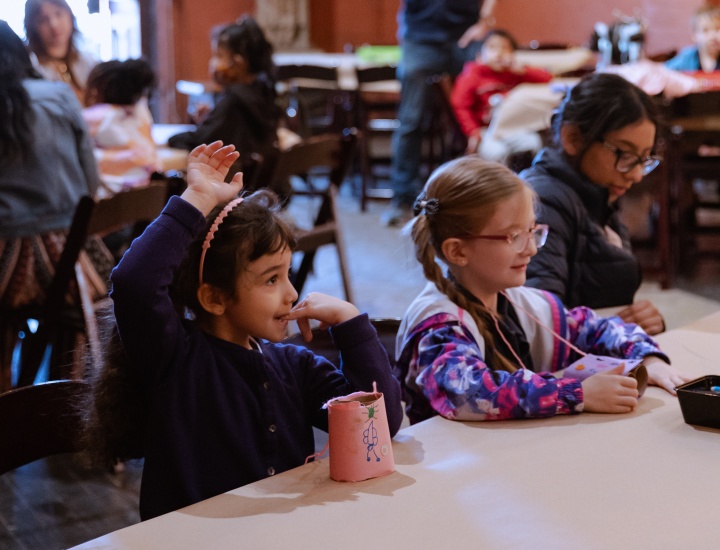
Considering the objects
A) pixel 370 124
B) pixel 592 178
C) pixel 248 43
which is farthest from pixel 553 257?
pixel 370 124

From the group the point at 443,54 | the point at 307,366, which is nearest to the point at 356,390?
the point at 307,366

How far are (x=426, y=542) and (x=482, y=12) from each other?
248 inches

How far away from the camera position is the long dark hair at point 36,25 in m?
4.08

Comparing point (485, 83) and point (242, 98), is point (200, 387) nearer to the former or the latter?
point (242, 98)

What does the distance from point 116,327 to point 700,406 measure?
88 cm

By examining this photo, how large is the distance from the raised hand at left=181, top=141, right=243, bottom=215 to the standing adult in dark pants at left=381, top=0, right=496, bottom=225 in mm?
5325

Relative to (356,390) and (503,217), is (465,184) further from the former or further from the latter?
(356,390)

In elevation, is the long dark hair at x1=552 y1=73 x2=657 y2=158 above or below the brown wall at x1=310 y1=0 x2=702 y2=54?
below

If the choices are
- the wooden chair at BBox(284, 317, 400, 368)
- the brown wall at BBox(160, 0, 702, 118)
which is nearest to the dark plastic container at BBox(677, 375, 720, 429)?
the wooden chair at BBox(284, 317, 400, 368)

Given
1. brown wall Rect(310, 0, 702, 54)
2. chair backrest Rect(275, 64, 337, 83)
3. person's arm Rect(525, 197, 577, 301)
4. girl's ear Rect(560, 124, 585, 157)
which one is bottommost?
person's arm Rect(525, 197, 577, 301)

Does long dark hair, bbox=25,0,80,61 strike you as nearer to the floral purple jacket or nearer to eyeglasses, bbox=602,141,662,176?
eyeglasses, bbox=602,141,662,176

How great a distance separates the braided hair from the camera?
5.81ft

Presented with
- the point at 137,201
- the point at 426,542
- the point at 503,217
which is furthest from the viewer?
the point at 137,201

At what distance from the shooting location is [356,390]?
1502 millimetres
